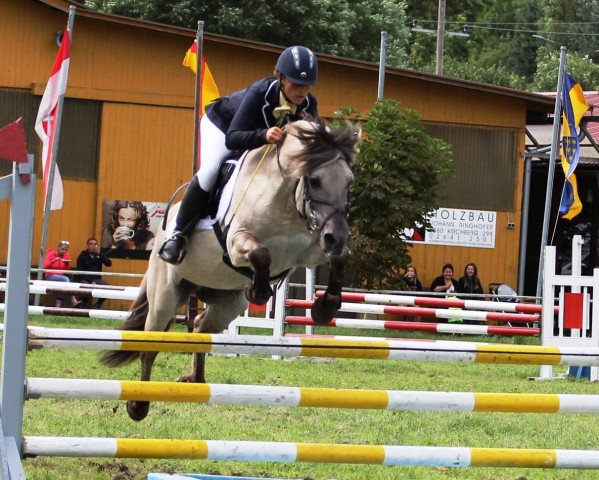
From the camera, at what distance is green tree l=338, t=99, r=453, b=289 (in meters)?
17.5

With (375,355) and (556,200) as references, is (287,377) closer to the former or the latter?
(375,355)

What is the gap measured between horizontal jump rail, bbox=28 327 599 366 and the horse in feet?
2.13

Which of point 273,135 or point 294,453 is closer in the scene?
point 294,453

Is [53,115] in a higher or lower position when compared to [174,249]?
higher

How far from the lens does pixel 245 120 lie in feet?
20.1

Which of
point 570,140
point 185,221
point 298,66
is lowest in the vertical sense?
point 185,221

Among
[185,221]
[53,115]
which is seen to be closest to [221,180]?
[185,221]

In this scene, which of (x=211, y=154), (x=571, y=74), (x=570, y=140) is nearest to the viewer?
(x=211, y=154)

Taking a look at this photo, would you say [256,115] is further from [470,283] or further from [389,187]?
[470,283]

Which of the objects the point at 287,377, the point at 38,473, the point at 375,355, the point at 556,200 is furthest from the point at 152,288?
the point at 556,200

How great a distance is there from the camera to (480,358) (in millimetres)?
4895

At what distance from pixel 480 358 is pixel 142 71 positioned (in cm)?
1664

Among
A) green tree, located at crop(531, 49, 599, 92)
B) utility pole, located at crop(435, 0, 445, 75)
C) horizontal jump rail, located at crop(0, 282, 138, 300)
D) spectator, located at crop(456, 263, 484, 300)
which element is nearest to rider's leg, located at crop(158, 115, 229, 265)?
horizontal jump rail, located at crop(0, 282, 138, 300)

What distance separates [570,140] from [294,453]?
1333cm
